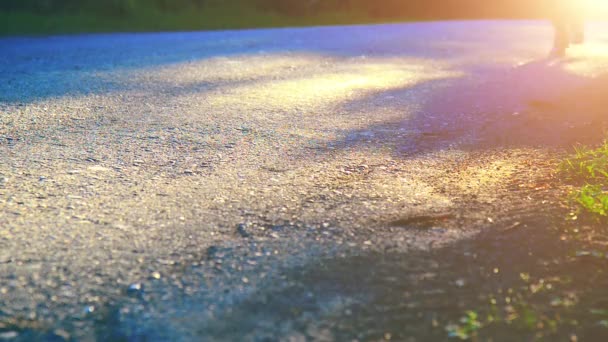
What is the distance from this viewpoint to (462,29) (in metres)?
14.4

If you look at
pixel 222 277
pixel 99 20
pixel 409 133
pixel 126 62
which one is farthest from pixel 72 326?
pixel 99 20

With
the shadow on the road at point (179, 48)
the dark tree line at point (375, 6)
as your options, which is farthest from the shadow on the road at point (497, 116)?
the dark tree line at point (375, 6)

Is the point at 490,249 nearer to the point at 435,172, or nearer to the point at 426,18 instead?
the point at 435,172

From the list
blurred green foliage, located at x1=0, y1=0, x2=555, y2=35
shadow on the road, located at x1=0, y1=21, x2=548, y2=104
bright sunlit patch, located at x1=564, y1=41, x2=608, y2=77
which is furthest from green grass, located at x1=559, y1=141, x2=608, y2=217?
blurred green foliage, located at x1=0, y1=0, x2=555, y2=35

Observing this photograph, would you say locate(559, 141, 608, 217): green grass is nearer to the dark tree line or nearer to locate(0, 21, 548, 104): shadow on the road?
locate(0, 21, 548, 104): shadow on the road

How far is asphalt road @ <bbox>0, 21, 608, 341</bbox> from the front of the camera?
273 cm

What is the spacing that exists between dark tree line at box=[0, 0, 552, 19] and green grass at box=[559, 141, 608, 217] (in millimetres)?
13755

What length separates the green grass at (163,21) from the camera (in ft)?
47.4

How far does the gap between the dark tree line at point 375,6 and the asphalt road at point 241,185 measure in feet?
29.3

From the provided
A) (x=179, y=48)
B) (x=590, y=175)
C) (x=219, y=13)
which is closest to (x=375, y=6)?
(x=219, y=13)

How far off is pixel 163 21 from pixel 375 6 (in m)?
5.94

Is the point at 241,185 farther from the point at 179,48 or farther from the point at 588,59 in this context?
the point at 179,48

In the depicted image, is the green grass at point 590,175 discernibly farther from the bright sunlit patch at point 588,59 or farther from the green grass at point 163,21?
the green grass at point 163,21

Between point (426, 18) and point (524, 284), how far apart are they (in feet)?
52.6
